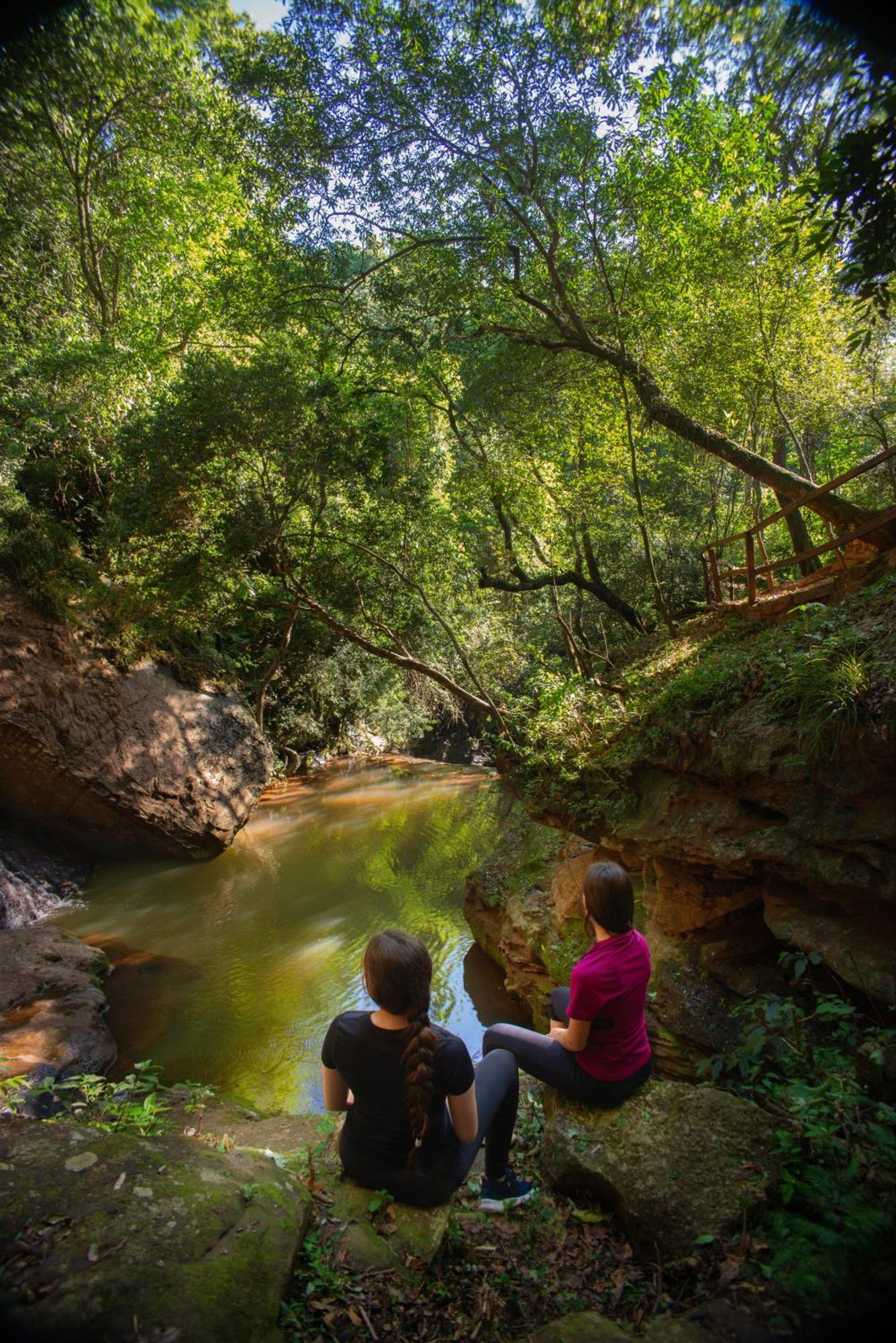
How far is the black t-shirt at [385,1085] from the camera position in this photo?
7.56ft

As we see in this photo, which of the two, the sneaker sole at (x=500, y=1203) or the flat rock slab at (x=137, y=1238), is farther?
the sneaker sole at (x=500, y=1203)

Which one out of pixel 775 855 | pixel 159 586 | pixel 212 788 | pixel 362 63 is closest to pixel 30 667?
pixel 159 586

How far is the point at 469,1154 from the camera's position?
2561 mm

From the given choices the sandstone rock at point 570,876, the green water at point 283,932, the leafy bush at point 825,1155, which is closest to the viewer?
the leafy bush at point 825,1155

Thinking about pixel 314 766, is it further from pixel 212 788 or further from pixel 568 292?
pixel 568 292

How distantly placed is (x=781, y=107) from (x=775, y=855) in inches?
160

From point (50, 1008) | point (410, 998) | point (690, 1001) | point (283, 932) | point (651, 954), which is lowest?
point (283, 932)

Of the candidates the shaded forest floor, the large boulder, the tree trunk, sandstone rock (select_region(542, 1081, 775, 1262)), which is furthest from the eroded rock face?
the large boulder

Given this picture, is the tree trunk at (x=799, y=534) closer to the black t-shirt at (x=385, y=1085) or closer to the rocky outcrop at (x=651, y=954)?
the rocky outcrop at (x=651, y=954)

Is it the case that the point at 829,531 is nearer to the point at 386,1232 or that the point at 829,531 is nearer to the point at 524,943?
the point at 524,943

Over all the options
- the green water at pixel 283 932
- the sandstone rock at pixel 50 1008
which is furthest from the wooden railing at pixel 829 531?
the sandstone rock at pixel 50 1008

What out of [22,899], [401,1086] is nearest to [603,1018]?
[401,1086]

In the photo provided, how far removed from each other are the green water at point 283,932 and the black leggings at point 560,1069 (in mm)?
2966

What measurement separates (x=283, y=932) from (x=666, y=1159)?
6.78 meters
